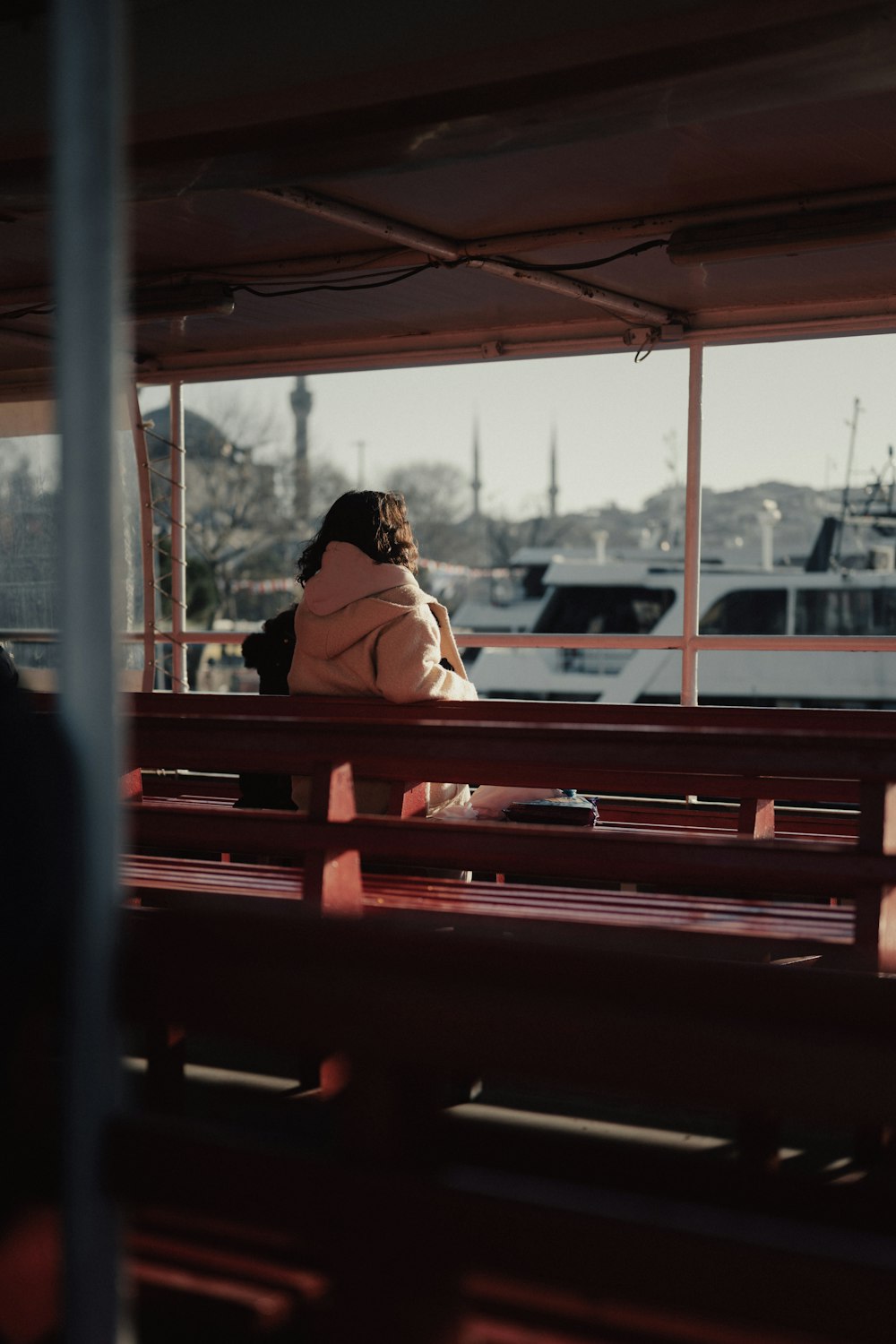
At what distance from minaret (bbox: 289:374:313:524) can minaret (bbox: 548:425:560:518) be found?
7.98 m

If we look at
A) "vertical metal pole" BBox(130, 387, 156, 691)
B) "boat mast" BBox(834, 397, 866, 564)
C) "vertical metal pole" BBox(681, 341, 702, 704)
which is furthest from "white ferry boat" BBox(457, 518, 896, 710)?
"vertical metal pole" BBox(681, 341, 702, 704)

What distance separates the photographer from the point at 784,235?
18.4 feet

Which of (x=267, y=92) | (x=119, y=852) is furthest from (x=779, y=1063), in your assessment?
(x=267, y=92)

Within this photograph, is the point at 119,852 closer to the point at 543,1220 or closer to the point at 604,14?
the point at 543,1220

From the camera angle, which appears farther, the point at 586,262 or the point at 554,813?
the point at 586,262

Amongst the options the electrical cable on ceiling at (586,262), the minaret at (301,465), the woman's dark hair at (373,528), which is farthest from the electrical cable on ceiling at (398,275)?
the minaret at (301,465)

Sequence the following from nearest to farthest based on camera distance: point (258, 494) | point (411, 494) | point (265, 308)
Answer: point (265, 308) < point (258, 494) < point (411, 494)

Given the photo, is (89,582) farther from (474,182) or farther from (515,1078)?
(474,182)

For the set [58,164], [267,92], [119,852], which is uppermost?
[267,92]

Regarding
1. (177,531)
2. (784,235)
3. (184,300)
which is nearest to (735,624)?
(177,531)

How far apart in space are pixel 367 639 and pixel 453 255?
2.58 metres

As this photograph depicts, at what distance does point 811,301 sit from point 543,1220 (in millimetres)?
6715

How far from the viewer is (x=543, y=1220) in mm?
1066

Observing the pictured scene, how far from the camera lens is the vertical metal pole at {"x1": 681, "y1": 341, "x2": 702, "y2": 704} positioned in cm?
779
